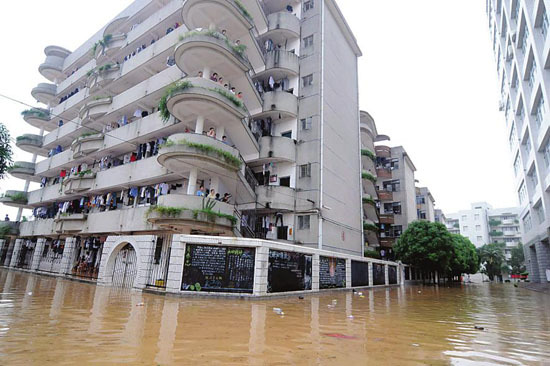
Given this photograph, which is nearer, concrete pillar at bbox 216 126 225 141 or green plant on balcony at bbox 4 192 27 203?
concrete pillar at bbox 216 126 225 141

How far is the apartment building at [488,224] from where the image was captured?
81.5 m

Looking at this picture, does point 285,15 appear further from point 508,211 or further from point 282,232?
point 508,211

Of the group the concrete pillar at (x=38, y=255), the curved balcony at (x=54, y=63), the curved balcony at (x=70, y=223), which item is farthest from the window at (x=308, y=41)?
the curved balcony at (x=54, y=63)

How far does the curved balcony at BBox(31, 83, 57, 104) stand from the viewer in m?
36.6

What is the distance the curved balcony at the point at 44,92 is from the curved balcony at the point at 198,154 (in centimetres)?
2818

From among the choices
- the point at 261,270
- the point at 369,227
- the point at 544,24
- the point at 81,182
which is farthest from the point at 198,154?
the point at 544,24

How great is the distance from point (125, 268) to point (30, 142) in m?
28.4

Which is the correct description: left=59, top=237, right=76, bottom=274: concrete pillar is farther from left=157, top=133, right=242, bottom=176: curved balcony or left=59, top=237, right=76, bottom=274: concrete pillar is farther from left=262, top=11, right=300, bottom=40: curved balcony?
left=262, top=11, right=300, bottom=40: curved balcony

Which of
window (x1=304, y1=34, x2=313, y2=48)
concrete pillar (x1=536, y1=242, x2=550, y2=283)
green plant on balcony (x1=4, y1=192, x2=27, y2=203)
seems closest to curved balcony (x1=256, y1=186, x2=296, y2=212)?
window (x1=304, y1=34, x2=313, y2=48)

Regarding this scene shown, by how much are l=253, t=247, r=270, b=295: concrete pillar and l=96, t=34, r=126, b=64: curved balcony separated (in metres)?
25.3

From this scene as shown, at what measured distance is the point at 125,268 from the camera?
53.1 feet

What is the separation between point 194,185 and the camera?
736 inches

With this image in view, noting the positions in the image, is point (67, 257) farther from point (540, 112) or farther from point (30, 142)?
point (540, 112)

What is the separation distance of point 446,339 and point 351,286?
46.4ft
